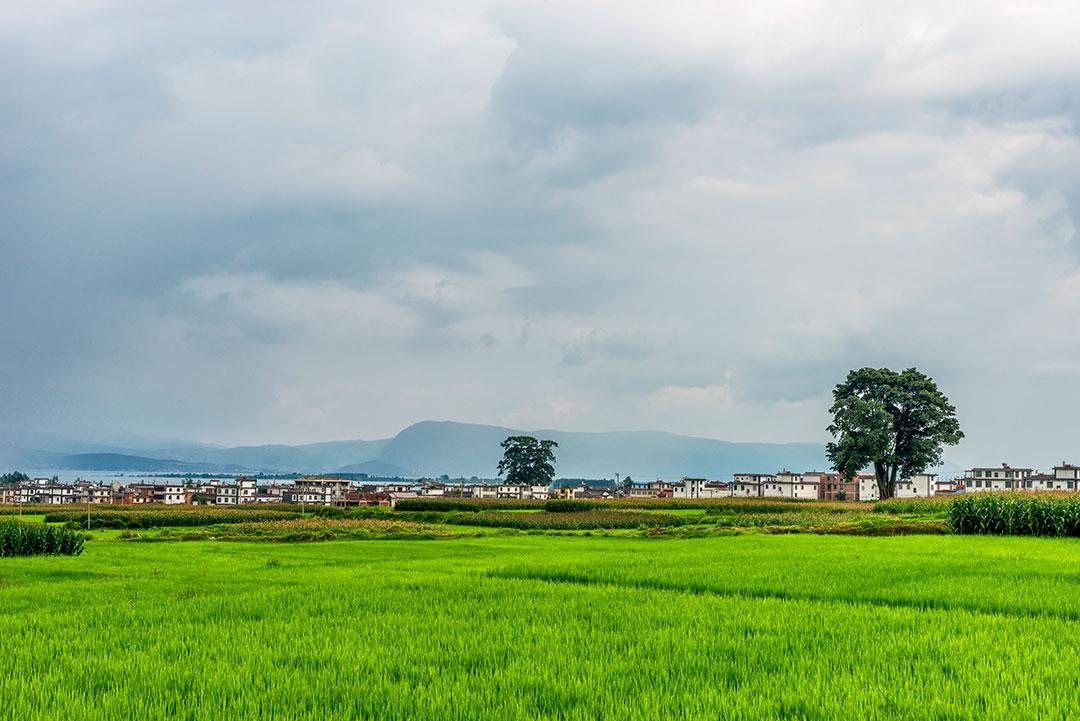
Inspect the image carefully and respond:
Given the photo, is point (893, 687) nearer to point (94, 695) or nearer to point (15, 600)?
point (94, 695)

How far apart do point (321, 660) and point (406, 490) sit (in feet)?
534

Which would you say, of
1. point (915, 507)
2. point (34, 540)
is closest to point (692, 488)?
point (915, 507)

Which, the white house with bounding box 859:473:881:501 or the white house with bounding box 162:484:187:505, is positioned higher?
the white house with bounding box 859:473:881:501

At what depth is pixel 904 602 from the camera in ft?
43.0

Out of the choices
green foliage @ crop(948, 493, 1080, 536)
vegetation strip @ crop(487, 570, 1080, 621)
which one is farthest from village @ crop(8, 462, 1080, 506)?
vegetation strip @ crop(487, 570, 1080, 621)

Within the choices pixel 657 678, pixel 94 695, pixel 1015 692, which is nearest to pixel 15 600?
pixel 94 695

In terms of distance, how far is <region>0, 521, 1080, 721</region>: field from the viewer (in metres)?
7.02

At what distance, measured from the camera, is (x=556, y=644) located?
30.3 ft

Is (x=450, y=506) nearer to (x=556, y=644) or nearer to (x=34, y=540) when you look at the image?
(x=34, y=540)

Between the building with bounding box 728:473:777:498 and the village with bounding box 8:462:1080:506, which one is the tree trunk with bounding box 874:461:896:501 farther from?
the building with bounding box 728:473:777:498

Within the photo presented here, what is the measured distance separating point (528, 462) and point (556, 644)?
136511 mm

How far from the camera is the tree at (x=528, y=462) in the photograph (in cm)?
14438

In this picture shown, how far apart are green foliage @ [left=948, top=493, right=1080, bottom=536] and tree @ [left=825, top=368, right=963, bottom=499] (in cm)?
4269

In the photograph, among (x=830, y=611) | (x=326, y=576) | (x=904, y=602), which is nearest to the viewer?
(x=830, y=611)
